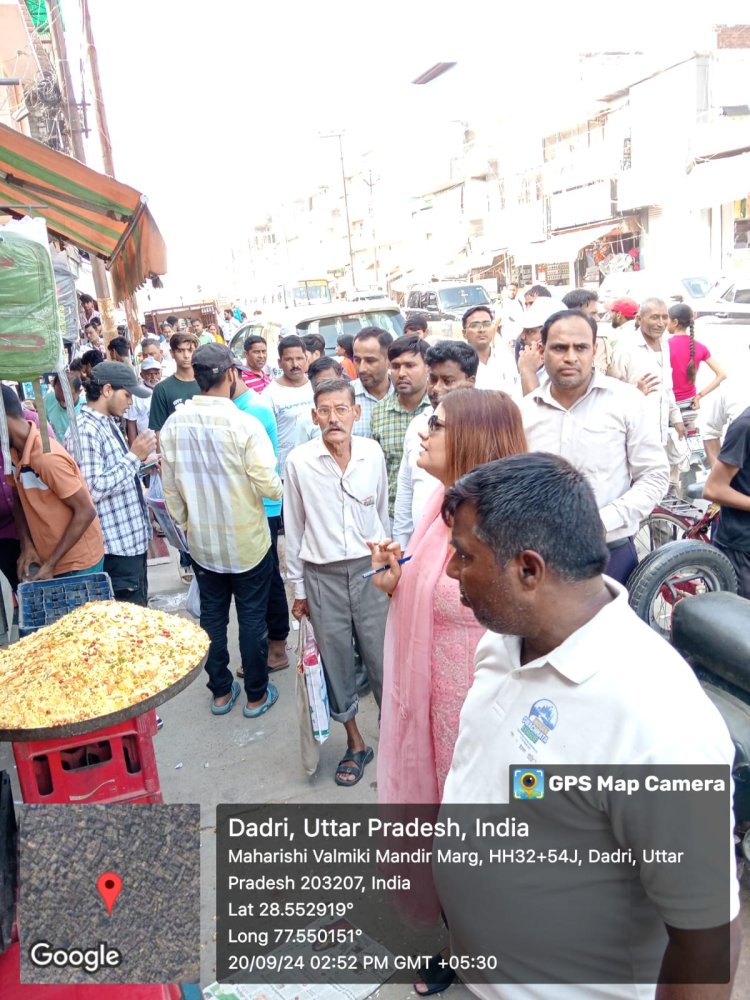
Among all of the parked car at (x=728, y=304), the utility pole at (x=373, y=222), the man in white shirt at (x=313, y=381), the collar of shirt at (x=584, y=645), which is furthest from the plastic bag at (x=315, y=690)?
the utility pole at (x=373, y=222)

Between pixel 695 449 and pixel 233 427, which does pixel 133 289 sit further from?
pixel 695 449

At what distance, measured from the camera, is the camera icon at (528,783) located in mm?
1222

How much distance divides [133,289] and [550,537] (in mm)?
3807

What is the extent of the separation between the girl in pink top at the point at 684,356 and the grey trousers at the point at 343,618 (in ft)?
15.1

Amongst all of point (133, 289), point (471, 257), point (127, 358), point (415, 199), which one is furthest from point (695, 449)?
point (415, 199)

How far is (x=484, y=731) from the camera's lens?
4.49 feet

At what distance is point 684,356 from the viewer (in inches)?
258

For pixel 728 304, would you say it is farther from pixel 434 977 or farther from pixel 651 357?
pixel 434 977

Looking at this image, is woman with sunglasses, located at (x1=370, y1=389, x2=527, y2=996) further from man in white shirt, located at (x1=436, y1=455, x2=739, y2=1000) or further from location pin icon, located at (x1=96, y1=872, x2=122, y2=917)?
location pin icon, located at (x1=96, y1=872, x2=122, y2=917)

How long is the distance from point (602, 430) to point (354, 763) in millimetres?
1944

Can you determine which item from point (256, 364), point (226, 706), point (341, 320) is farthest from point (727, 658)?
point (341, 320)

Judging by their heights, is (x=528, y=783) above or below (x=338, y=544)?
above

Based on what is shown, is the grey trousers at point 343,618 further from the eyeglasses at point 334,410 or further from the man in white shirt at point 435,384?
the eyeglasses at point 334,410

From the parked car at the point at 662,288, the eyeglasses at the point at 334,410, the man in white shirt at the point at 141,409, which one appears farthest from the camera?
the parked car at the point at 662,288
